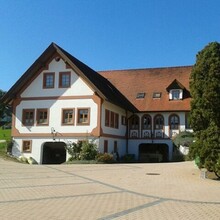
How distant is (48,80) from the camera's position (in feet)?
118

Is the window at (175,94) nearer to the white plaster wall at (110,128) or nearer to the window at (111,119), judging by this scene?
the white plaster wall at (110,128)

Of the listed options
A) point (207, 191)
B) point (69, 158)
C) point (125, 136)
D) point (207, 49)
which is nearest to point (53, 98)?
point (69, 158)

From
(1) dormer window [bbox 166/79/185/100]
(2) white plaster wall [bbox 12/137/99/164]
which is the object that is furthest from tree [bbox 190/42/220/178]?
(1) dormer window [bbox 166/79/185/100]

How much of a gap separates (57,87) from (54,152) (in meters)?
6.75

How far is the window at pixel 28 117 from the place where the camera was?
3625 centimetres

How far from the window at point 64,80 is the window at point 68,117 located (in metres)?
2.24

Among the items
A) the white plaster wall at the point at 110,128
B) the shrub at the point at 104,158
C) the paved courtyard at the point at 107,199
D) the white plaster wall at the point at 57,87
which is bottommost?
the paved courtyard at the point at 107,199

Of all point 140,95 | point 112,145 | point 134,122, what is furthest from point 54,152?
point 140,95

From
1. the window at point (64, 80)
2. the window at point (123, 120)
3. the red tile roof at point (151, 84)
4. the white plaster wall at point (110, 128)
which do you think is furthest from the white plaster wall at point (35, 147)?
the red tile roof at point (151, 84)

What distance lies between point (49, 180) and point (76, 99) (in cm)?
1737

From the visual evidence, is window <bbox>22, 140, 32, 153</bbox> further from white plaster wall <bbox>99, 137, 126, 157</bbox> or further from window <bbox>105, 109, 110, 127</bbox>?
window <bbox>105, 109, 110, 127</bbox>

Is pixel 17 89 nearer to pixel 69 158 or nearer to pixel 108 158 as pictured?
pixel 69 158

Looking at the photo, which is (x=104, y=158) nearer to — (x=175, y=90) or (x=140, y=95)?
(x=140, y=95)

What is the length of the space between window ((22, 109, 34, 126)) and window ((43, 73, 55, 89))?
267 cm
